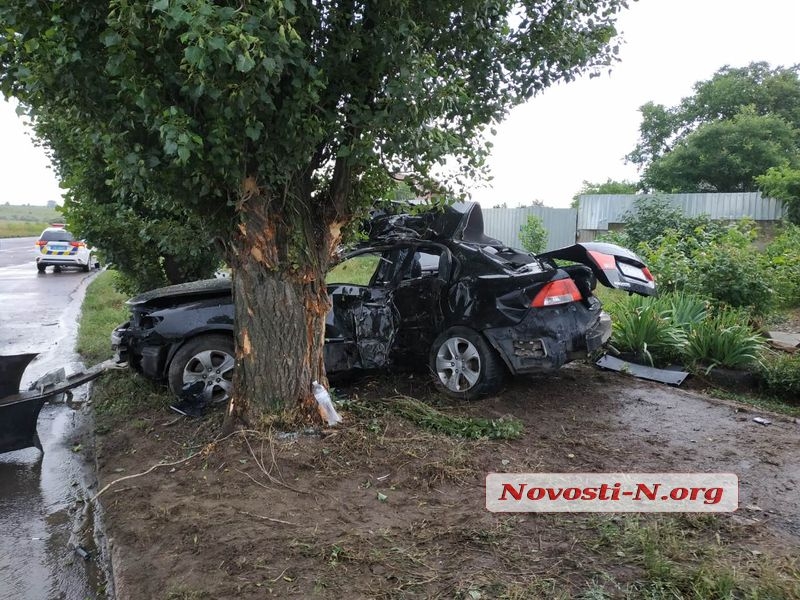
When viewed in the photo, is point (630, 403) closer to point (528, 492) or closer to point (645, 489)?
point (645, 489)

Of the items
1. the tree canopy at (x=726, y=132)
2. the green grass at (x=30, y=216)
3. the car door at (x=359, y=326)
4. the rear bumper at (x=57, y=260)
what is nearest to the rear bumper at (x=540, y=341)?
the car door at (x=359, y=326)

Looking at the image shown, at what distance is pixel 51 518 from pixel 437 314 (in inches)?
134

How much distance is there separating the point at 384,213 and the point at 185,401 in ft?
8.40

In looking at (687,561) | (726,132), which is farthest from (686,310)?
(726,132)

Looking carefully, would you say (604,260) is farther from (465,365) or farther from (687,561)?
(687,561)

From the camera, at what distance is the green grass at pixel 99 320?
8.82 m

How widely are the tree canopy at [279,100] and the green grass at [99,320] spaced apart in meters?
4.67

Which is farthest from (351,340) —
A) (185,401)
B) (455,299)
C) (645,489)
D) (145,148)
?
(645,489)

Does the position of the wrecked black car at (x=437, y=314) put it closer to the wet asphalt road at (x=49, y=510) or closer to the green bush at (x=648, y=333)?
the wet asphalt road at (x=49, y=510)

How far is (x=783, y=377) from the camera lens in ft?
19.5

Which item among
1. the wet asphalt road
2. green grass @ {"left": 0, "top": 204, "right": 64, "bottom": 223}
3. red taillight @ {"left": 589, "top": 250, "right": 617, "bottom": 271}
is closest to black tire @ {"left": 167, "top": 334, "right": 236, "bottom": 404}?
the wet asphalt road

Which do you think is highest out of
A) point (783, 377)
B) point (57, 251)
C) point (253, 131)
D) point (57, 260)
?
point (253, 131)

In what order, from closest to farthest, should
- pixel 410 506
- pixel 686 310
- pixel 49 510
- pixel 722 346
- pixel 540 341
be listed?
1. pixel 410 506
2. pixel 49 510
3. pixel 540 341
4. pixel 722 346
5. pixel 686 310

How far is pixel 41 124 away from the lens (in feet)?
24.2
